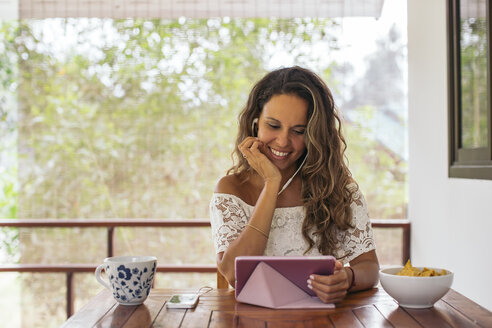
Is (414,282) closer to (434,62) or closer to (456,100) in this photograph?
(456,100)

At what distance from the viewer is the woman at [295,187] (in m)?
1.68

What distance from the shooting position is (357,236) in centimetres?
166

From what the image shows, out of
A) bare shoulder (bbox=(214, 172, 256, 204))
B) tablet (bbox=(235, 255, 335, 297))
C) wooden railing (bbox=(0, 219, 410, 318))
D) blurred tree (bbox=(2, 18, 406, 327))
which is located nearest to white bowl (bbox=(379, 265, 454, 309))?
tablet (bbox=(235, 255, 335, 297))

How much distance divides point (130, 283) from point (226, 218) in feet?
1.71

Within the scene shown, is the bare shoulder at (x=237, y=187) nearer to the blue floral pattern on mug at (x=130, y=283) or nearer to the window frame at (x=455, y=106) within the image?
the blue floral pattern on mug at (x=130, y=283)

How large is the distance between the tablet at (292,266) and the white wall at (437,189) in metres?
0.87

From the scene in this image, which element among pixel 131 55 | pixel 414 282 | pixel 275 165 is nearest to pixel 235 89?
pixel 131 55

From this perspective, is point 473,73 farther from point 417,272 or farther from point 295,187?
point 417,272

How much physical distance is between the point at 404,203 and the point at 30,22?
2.52 meters

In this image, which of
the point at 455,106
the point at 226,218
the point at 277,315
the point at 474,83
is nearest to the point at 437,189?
the point at 455,106

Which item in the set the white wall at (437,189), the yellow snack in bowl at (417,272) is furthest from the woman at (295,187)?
the white wall at (437,189)

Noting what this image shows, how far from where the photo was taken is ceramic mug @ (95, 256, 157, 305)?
1.22 meters

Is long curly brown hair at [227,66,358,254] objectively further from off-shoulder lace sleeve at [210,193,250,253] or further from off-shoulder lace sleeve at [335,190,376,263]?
off-shoulder lace sleeve at [210,193,250,253]

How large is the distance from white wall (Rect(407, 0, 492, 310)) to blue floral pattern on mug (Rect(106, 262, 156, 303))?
1228 millimetres
